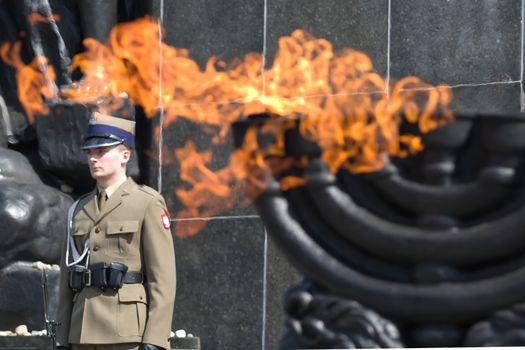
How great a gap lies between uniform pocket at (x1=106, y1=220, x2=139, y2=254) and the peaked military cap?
37cm

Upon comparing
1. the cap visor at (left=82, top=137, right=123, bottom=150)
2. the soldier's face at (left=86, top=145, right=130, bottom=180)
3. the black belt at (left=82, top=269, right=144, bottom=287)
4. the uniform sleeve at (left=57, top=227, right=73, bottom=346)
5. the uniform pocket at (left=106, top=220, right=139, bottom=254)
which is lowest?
the uniform sleeve at (left=57, top=227, right=73, bottom=346)

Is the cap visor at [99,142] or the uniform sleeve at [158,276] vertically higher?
the cap visor at [99,142]

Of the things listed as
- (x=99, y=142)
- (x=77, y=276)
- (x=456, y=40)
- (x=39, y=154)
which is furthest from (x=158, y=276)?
(x=39, y=154)

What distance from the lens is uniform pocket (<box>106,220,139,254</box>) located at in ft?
23.7

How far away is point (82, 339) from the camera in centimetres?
719

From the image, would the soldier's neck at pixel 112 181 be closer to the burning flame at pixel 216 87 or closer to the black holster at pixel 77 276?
the black holster at pixel 77 276

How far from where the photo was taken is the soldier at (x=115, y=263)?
7129mm

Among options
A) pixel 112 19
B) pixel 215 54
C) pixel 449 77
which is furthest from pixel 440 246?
pixel 112 19

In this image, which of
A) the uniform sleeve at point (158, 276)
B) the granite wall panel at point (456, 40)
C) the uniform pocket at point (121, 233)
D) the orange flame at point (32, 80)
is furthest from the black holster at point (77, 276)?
the orange flame at point (32, 80)

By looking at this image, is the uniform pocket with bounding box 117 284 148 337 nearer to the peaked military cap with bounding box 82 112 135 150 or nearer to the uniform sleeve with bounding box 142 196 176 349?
the uniform sleeve with bounding box 142 196 176 349

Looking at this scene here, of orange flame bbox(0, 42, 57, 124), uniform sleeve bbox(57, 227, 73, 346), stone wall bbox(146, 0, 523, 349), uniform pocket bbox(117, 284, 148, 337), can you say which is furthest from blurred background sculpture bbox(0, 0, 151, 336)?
uniform pocket bbox(117, 284, 148, 337)

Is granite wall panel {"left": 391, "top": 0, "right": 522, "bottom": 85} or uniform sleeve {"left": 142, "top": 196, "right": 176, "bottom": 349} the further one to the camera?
granite wall panel {"left": 391, "top": 0, "right": 522, "bottom": 85}

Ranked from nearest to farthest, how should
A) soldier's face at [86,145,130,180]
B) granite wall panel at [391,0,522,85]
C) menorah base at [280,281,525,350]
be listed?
menorah base at [280,281,525,350], soldier's face at [86,145,130,180], granite wall panel at [391,0,522,85]

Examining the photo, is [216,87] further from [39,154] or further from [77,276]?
[77,276]
